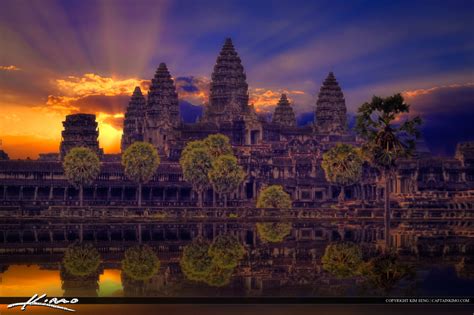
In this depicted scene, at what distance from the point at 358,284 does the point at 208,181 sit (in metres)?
48.9

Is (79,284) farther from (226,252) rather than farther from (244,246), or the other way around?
(244,246)

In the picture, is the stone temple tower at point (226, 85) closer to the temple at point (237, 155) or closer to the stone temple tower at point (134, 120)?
the temple at point (237, 155)

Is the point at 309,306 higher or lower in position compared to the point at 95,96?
lower

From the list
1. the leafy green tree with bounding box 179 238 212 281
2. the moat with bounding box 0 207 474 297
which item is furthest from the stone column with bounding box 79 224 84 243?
the leafy green tree with bounding box 179 238 212 281

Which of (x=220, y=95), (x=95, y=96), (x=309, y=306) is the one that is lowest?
(x=309, y=306)

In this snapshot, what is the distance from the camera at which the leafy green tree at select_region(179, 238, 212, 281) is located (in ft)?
110

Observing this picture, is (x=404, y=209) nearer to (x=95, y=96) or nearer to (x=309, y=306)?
(x=95, y=96)

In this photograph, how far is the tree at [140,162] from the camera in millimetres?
80250

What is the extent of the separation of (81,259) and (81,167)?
4307 centimetres

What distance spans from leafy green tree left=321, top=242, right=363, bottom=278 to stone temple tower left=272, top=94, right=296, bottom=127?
3015 inches

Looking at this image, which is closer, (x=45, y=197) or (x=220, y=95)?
(x=45, y=197)

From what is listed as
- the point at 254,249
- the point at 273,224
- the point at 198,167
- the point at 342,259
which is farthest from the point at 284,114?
the point at 342,259

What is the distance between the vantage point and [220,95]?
113 m

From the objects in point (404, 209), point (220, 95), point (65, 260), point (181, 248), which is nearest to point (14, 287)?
point (65, 260)
